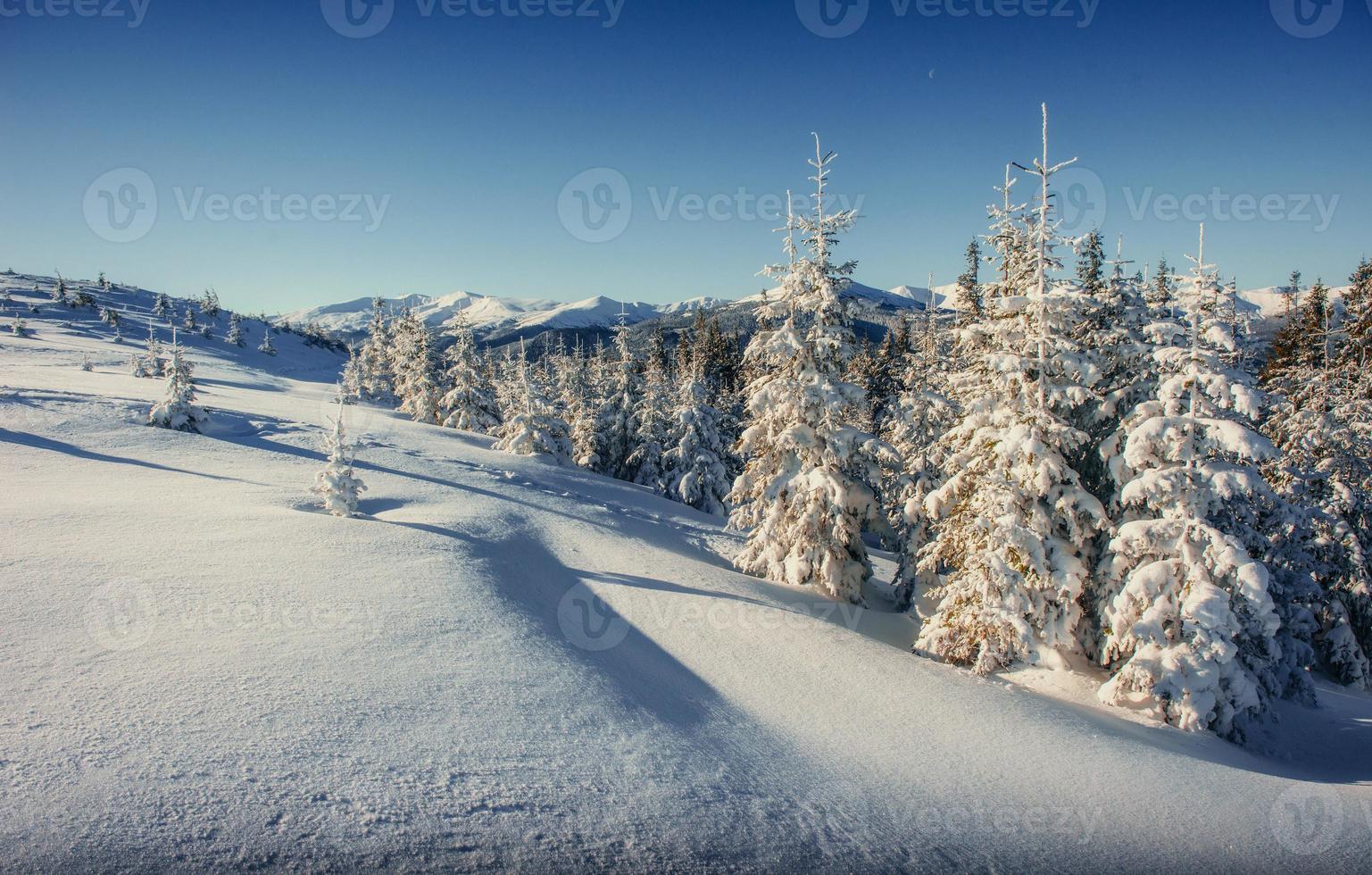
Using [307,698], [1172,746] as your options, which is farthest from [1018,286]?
[307,698]

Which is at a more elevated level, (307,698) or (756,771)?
(307,698)

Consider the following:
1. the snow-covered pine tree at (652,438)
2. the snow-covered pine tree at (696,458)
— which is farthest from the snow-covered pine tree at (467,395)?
the snow-covered pine tree at (696,458)

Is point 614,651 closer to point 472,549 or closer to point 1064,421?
point 472,549

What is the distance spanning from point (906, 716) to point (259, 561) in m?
11.7

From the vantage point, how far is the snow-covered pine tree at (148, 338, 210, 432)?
2188cm

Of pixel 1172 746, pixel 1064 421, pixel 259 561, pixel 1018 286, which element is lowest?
pixel 1172 746

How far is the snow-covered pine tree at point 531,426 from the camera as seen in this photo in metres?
33.6

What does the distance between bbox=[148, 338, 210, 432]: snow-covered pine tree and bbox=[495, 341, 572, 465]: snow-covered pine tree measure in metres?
13.6

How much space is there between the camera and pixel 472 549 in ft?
46.3

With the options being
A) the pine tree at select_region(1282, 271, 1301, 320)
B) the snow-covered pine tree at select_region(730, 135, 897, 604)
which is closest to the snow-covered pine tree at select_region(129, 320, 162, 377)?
the snow-covered pine tree at select_region(730, 135, 897, 604)

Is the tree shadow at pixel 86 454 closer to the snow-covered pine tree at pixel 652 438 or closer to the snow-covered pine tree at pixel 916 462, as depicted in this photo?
the snow-covered pine tree at pixel 916 462

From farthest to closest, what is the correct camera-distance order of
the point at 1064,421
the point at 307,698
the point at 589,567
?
the point at 589,567 < the point at 1064,421 < the point at 307,698

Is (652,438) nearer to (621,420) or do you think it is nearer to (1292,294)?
(621,420)

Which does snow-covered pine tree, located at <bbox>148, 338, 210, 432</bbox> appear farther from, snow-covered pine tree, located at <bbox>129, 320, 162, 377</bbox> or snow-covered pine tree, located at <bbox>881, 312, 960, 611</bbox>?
snow-covered pine tree, located at <bbox>881, 312, 960, 611</bbox>
